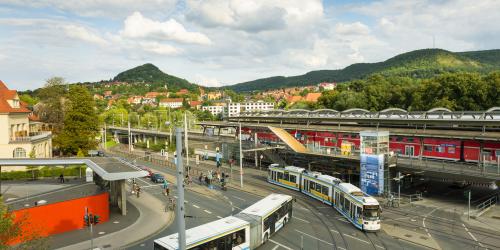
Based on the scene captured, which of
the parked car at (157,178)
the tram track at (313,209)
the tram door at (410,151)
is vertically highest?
the tram door at (410,151)

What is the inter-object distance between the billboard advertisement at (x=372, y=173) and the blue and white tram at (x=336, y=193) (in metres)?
4.46

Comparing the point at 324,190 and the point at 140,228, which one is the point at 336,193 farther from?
the point at 140,228

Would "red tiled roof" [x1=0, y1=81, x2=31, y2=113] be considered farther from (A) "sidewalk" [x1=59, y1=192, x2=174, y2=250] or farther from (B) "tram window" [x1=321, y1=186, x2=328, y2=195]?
(B) "tram window" [x1=321, y1=186, x2=328, y2=195]

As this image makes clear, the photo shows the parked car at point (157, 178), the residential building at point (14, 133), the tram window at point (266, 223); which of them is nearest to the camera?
the tram window at point (266, 223)

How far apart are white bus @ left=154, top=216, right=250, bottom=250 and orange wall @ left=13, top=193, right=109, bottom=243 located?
11.5 metres

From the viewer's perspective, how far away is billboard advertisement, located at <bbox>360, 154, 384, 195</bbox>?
39.8 meters

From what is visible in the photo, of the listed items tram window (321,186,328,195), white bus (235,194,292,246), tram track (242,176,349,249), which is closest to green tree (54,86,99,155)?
tram track (242,176,349,249)

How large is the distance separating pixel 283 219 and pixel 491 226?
1686 centimetres

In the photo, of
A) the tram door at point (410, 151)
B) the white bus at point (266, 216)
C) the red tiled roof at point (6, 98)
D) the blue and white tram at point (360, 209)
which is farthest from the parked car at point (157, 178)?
the tram door at point (410, 151)

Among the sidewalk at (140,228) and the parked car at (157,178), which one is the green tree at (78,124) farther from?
the sidewalk at (140,228)

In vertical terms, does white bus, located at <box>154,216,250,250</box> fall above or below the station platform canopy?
below

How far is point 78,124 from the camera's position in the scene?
59.2m

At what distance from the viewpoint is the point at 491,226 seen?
101ft

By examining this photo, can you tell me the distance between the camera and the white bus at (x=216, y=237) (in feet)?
66.3
